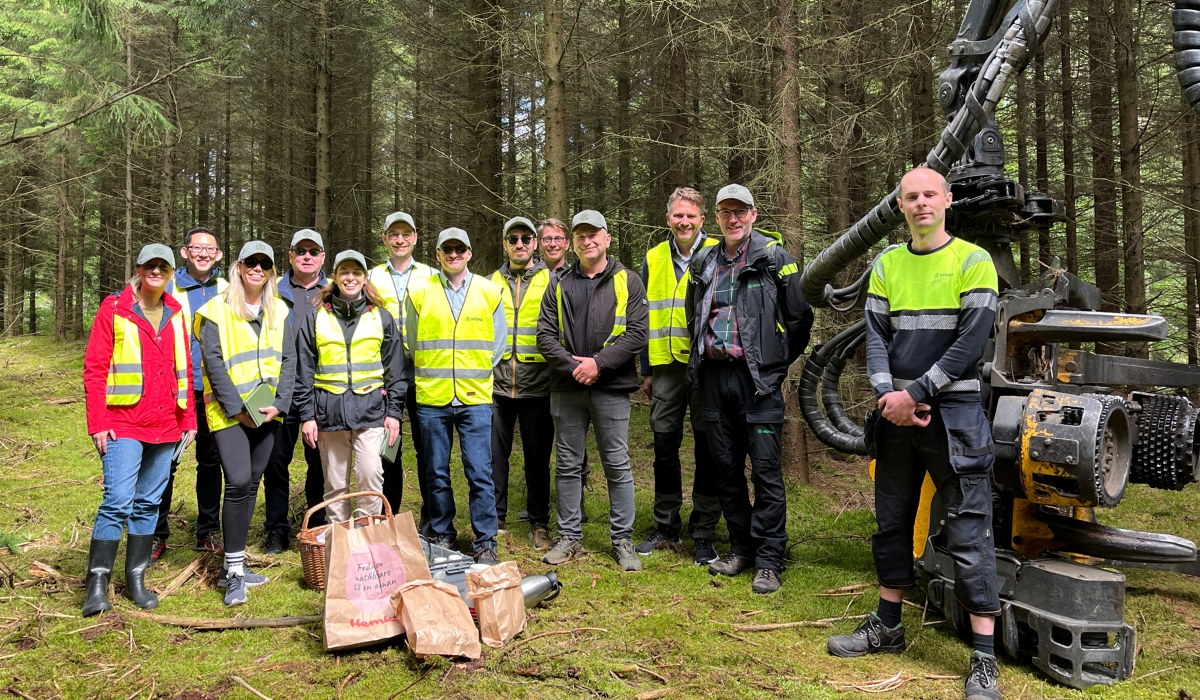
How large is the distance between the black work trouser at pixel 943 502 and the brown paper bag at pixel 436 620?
2.00m

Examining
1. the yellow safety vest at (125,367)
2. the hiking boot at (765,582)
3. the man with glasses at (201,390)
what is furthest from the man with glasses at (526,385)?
the yellow safety vest at (125,367)

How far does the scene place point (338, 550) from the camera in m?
3.42

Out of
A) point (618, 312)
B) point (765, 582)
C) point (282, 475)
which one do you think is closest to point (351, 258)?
point (282, 475)

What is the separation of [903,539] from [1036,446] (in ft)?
2.40

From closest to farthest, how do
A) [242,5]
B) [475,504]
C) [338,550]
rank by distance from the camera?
[338,550]
[475,504]
[242,5]

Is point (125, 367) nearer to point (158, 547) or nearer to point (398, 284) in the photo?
point (158, 547)

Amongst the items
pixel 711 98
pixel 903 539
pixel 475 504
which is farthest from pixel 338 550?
pixel 711 98

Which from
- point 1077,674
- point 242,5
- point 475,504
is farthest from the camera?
point 242,5

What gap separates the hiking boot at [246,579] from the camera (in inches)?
170

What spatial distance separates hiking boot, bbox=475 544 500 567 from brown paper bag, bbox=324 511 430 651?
40.4 inches

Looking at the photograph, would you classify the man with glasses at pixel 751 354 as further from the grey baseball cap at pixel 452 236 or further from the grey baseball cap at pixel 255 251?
the grey baseball cap at pixel 255 251

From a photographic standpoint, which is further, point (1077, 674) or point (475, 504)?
point (475, 504)

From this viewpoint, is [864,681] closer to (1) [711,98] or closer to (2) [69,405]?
(1) [711,98]

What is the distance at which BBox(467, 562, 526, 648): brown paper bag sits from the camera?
3.46 meters
